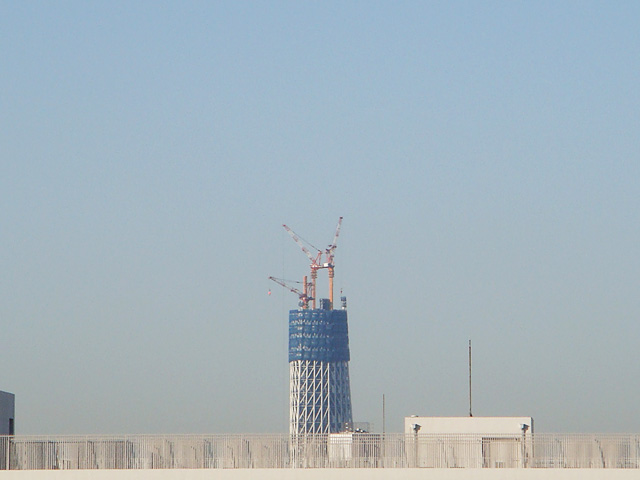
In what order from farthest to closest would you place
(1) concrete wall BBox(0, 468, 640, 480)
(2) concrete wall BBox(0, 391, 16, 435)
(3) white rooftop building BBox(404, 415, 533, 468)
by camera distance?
(2) concrete wall BBox(0, 391, 16, 435), (3) white rooftop building BBox(404, 415, 533, 468), (1) concrete wall BBox(0, 468, 640, 480)

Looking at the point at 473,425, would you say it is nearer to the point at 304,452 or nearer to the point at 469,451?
the point at 469,451

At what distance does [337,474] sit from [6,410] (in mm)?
25908

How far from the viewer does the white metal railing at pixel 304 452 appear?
6956cm

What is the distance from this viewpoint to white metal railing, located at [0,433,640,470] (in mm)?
69562

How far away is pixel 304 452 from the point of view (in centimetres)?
7094

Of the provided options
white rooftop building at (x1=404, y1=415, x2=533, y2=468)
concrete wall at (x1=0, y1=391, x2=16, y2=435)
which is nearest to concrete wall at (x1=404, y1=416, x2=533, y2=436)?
white rooftop building at (x1=404, y1=415, x2=533, y2=468)

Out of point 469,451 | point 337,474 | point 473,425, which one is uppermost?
point 473,425

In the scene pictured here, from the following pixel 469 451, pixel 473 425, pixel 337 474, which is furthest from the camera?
pixel 473 425

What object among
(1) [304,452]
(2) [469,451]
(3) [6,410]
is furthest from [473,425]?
(3) [6,410]

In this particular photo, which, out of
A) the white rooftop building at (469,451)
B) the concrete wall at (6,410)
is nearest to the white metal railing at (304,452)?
the white rooftop building at (469,451)

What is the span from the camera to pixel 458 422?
276 ft

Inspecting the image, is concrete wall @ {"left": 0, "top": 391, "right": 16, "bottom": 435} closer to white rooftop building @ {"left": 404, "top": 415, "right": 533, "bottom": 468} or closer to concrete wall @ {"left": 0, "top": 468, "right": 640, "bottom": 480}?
concrete wall @ {"left": 0, "top": 468, "right": 640, "bottom": 480}

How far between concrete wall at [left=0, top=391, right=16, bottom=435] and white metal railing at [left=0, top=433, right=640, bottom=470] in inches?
431

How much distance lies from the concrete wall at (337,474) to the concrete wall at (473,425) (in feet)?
50.5
